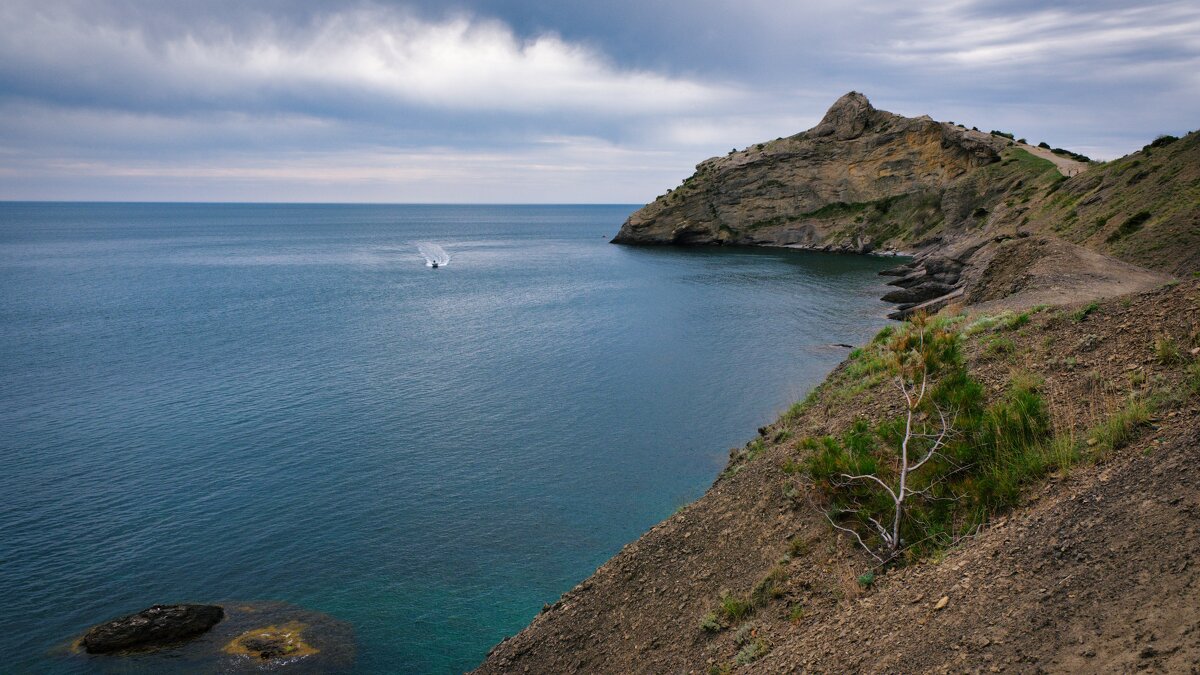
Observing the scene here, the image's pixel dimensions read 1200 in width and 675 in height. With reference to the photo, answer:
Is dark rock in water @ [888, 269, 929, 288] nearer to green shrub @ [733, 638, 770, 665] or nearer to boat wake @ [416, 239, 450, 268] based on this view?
green shrub @ [733, 638, 770, 665]

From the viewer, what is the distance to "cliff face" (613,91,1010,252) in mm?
96312

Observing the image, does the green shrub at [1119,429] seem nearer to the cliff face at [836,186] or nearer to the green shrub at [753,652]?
the green shrub at [753,652]

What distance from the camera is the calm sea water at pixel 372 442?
758 inches

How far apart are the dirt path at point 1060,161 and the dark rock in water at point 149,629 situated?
74.7 metres

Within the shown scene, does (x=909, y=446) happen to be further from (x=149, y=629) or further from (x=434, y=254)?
(x=434, y=254)

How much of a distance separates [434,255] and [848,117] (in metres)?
70.3

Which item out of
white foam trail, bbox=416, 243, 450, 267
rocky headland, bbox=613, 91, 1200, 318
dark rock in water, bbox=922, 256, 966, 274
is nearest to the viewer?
rocky headland, bbox=613, 91, 1200, 318

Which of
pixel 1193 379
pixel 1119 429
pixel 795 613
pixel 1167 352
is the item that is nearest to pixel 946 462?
pixel 1119 429

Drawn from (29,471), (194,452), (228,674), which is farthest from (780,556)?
(29,471)

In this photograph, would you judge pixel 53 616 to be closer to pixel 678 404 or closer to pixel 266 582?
pixel 266 582

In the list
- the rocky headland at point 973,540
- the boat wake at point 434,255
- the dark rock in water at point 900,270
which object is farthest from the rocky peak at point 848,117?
the rocky headland at point 973,540

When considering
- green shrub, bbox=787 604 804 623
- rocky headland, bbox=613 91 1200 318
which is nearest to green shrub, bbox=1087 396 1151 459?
green shrub, bbox=787 604 804 623

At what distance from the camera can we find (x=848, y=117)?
10775 cm

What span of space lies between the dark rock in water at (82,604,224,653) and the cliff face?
293ft
